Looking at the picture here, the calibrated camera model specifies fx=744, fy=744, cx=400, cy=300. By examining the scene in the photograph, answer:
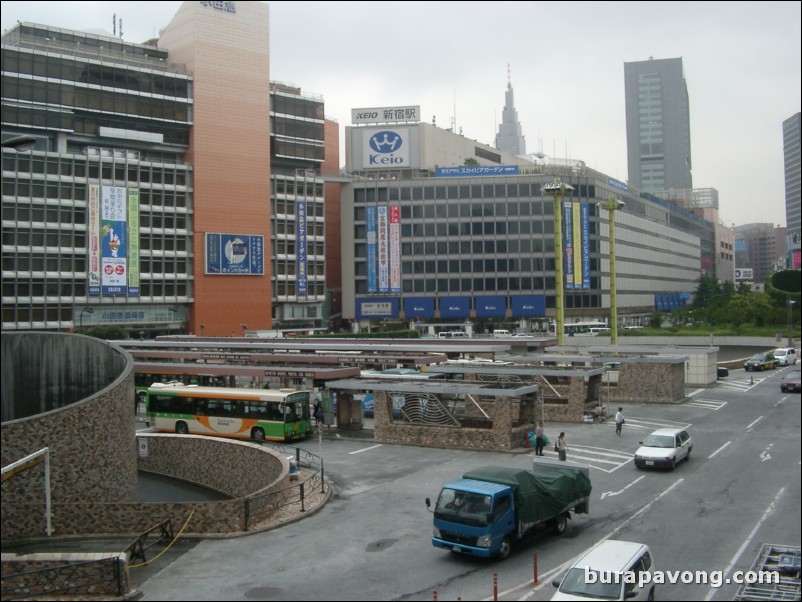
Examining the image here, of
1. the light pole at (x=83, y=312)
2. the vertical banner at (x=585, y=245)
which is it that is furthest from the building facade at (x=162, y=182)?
the vertical banner at (x=585, y=245)

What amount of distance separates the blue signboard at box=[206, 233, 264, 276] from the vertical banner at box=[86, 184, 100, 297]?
12.9m

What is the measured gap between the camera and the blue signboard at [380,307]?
108438mm

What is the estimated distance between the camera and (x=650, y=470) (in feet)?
92.5

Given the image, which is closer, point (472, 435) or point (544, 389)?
point (472, 435)

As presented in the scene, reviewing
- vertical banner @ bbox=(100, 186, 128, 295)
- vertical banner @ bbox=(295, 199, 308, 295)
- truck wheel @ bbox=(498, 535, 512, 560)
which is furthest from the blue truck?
vertical banner @ bbox=(295, 199, 308, 295)

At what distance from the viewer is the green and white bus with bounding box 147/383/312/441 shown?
124ft

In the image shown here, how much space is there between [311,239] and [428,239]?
57.3 feet

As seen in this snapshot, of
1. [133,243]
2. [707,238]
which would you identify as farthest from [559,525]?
[707,238]

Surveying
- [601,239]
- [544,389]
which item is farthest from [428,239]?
[544,389]

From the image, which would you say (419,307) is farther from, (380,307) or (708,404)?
(708,404)

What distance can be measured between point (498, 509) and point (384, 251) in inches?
3537

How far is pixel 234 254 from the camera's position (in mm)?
92375

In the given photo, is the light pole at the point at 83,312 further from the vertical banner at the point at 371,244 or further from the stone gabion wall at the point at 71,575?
the stone gabion wall at the point at 71,575

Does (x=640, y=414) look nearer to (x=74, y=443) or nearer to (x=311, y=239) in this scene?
(x=74, y=443)
